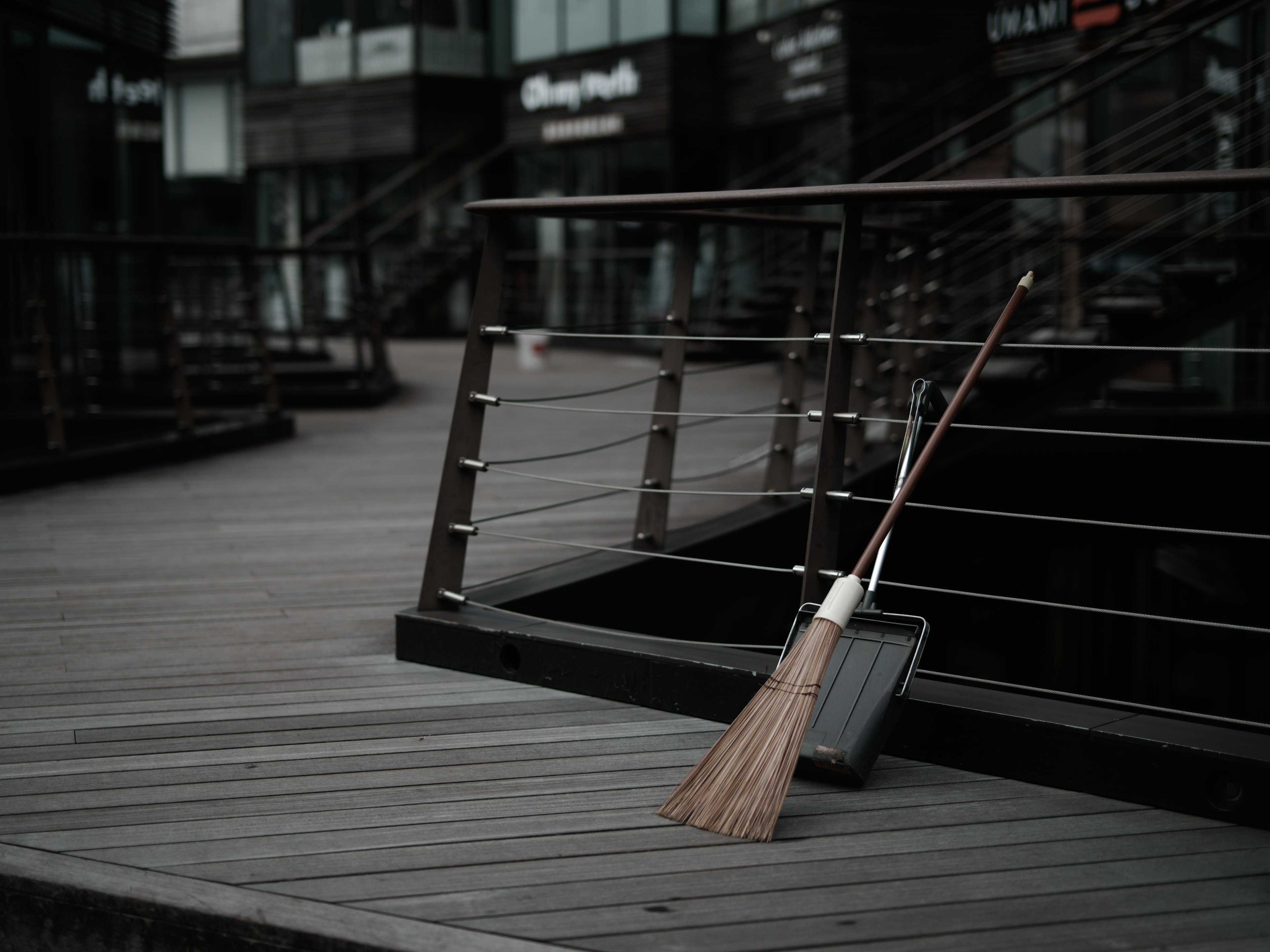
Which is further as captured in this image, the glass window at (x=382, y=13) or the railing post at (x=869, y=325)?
the glass window at (x=382, y=13)

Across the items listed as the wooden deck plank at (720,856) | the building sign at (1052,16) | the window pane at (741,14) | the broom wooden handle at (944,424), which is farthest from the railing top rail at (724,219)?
the window pane at (741,14)

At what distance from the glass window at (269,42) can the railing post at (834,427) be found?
20006mm

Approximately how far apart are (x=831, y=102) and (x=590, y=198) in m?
12.0

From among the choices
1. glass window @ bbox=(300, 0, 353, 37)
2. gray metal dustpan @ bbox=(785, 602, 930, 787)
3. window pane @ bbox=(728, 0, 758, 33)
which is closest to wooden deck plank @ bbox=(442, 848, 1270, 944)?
gray metal dustpan @ bbox=(785, 602, 930, 787)

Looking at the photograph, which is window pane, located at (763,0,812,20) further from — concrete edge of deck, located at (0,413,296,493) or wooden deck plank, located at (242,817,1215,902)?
wooden deck plank, located at (242,817,1215,902)

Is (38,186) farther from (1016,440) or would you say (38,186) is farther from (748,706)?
(748,706)

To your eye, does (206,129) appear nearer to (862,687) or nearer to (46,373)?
(46,373)

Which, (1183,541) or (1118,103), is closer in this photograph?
(1183,541)

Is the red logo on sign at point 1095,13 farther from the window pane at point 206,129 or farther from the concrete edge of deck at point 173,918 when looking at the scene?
the window pane at point 206,129

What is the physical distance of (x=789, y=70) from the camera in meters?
15.1

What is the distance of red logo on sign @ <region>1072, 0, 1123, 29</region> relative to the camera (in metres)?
10.3

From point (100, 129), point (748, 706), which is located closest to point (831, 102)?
point (100, 129)

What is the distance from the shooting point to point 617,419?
951 cm

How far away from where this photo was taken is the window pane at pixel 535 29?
1855cm
